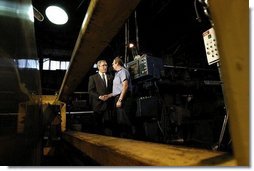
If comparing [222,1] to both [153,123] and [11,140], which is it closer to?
[11,140]

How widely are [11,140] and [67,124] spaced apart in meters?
3.30

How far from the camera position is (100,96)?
3.48 metres

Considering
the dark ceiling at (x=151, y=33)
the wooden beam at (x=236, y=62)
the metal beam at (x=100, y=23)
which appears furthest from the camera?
the dark ceiling at (x=151, y=33)

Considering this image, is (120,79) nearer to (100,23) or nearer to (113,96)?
(113,96)

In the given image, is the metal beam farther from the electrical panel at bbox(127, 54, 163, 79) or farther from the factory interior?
the electrical panel at bbox(127, 54, 163, 79)

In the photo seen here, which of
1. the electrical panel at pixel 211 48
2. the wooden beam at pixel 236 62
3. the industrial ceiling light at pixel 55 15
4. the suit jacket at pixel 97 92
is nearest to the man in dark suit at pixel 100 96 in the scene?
the suit jacket at pixel 97 92

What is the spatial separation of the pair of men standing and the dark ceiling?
5.39 ft

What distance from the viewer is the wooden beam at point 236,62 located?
0.44 metres

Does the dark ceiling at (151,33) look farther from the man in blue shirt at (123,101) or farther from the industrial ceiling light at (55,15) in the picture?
the man in blue shirt at (123,101)

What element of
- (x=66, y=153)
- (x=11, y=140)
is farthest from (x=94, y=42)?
(x=66, y=153)

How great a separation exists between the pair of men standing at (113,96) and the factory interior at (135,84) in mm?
86

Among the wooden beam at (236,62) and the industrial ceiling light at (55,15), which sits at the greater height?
the industrial ceiling light at (55,15)

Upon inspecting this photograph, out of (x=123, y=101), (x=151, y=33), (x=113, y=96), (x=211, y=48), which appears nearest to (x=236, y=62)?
(x=211, y=48)

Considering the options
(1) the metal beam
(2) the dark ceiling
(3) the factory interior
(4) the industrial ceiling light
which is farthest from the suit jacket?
(1) the metal beam
